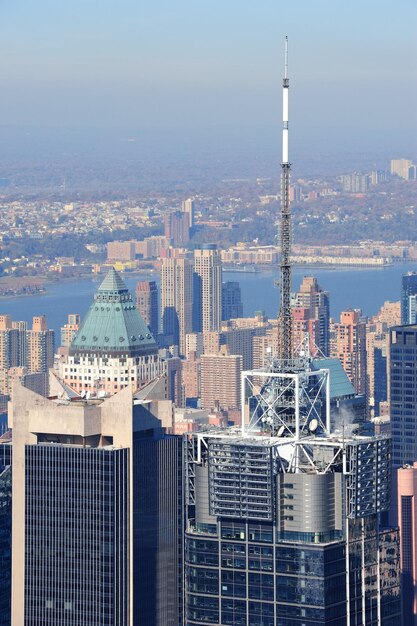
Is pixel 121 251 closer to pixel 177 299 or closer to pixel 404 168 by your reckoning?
pixel 177 299

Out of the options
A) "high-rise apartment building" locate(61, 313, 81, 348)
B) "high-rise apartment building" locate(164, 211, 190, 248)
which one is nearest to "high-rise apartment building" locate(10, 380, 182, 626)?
"high-rise apartment building" locate(61, 313, 81, 348)

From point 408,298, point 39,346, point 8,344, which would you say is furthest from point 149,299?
point 408,298

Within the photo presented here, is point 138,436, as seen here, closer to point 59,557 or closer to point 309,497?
point 59,557

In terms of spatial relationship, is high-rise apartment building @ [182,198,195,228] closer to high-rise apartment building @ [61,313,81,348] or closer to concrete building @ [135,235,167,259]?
concrete building @ [135,235,167,259]

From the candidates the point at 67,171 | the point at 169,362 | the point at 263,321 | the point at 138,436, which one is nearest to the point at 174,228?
A: the point at 67,171

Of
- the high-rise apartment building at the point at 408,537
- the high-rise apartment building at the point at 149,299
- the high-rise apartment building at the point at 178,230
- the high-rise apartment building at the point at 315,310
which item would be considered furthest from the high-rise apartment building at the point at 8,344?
the high-rise apartment building at the point at 408,537

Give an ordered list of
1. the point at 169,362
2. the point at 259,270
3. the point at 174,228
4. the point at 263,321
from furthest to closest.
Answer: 1. the point at 174,228
2. the point at 259,270
3. the point at 263,321
4. the point at 169,362

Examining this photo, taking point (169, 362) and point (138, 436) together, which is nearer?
point (138, 436)
